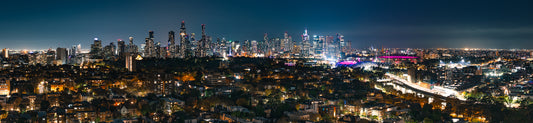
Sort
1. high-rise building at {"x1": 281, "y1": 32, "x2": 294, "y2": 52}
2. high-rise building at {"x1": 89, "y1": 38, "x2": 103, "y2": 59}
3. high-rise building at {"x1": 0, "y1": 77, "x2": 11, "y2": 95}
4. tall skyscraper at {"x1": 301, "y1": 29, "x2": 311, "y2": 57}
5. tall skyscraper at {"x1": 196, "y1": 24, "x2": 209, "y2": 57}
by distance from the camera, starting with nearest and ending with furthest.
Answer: high-rise building at {"x1": 0, "y1": 77, "x2": 11, "y2": 95} → high-rise building at {"x1": 89, "y1": 38, "x2": 103, "y2": 59} → tall skyscraper at {"x1": 196, "y1": 24, "x2": 209, "y2": 57} → tall skyscraper at {"x1": 301, "y1": 29, "x2": 311, "y2": 57} → high-rise building at {"x1": 281, "y1": 32, "x2": 294, "y2": 52}

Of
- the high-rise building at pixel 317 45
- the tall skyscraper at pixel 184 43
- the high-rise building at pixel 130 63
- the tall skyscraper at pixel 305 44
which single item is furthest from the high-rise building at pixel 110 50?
the high-rise building at pixel 317 45

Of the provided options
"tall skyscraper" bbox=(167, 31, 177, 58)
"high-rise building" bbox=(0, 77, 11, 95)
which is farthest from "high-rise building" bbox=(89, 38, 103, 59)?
"high-rise building" bbox=(0, 77, 11, 95)

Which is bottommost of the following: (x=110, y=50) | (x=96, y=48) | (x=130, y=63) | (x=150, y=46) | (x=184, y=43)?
(x=130, y=63)

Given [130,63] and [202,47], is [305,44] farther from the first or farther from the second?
[130,63]

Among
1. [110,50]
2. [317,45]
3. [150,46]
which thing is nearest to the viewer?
[110,50]

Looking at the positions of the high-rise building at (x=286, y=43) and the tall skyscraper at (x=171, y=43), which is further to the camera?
the high-rise building at (x=286, y=43)

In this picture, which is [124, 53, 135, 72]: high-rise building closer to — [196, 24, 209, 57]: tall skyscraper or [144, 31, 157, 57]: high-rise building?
[144, 31, 157, 57]: high-rise building

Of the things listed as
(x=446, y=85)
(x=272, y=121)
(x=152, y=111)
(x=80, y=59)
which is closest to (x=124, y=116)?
(x=152, y=111)

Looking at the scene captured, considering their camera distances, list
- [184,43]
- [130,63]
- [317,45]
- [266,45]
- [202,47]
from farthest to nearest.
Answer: [317,45] < [266,45] < [202,47] < [184,43] < [130,63]

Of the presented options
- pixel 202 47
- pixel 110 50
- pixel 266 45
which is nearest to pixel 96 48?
pixel 110 50

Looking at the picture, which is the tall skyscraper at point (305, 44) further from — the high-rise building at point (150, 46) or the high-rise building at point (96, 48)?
the high-rise building at point (96, 48)
